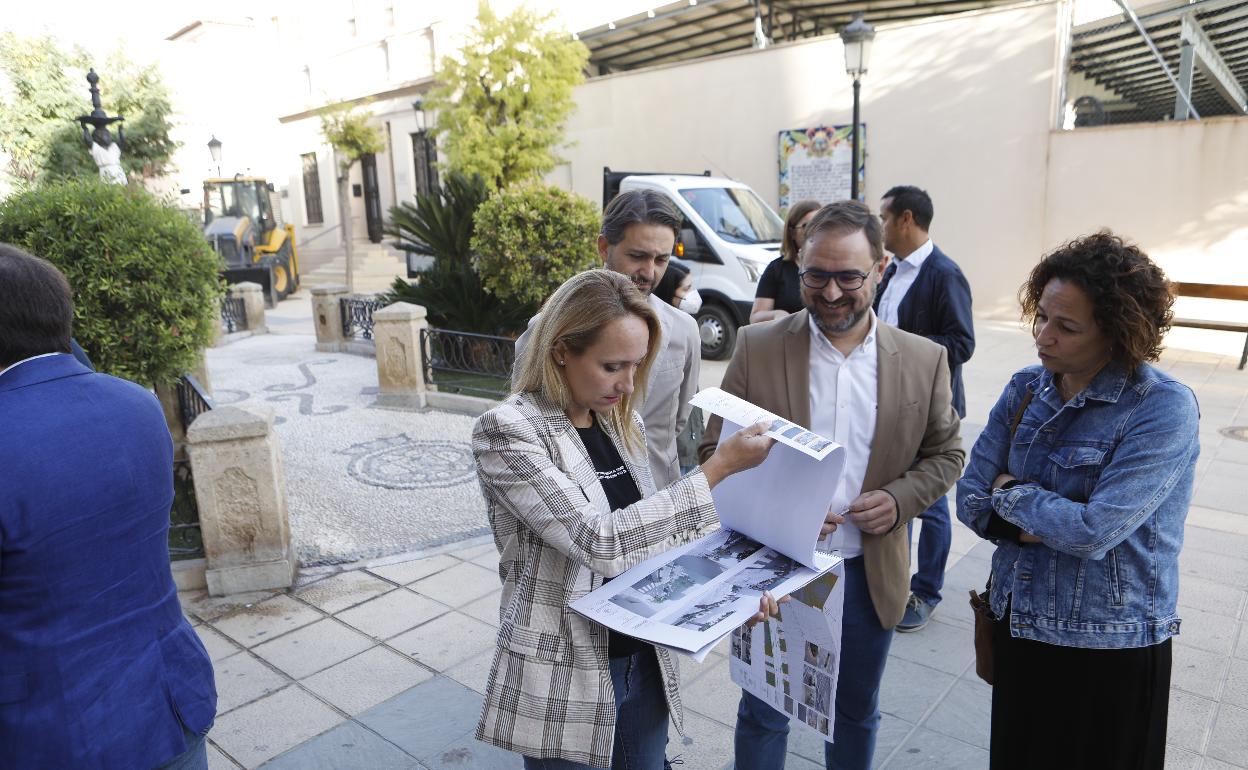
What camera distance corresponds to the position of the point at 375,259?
22.6m

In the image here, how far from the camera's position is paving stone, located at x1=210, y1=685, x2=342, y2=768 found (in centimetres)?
304

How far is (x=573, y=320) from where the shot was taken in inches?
66.7

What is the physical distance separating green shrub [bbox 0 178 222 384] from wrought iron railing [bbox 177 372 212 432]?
2.28 ft

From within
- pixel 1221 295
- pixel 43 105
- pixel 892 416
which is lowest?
pixel 1221 295

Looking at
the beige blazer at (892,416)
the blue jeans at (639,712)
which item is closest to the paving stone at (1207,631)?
the beige blazer at (892,416)

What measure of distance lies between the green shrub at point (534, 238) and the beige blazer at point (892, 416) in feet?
21.4

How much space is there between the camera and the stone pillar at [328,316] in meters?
11.9

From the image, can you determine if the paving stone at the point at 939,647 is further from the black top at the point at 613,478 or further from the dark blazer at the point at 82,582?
the dark blazer at the point at 82,582

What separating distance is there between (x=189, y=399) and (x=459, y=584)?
3407 mm

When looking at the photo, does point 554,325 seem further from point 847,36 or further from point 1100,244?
point 847,36

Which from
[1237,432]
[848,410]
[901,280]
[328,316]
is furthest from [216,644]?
[328,316]

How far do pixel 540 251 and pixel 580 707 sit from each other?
24.2 feet

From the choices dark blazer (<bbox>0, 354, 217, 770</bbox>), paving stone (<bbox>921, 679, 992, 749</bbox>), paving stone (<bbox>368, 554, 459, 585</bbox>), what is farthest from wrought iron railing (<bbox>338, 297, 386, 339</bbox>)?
dark blazer (<bbox>0, 354, 217, 770</bbox>)

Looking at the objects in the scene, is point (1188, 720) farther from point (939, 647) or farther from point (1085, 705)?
point (1085, 705)
